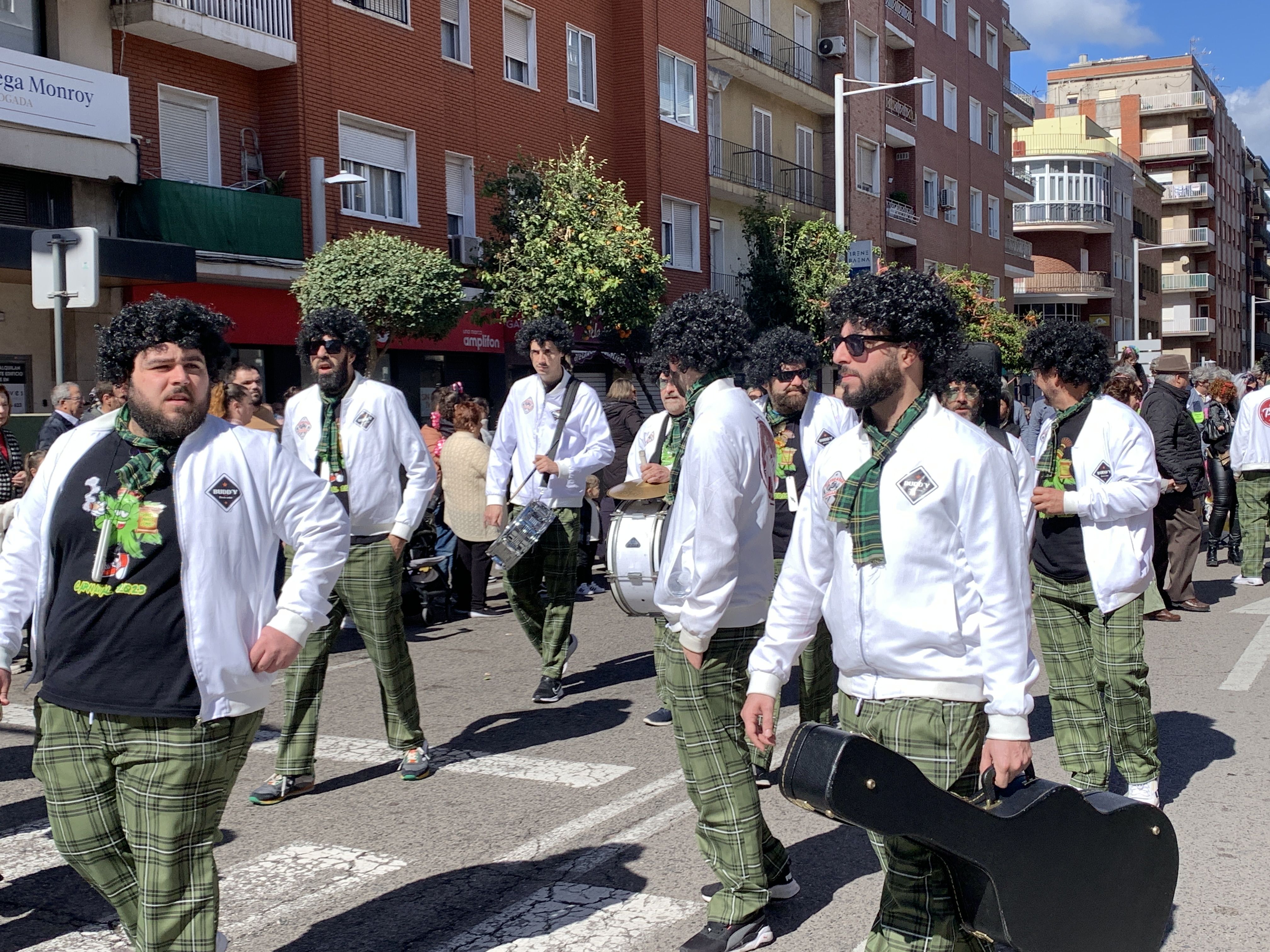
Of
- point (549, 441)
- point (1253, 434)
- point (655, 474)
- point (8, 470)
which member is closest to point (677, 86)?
Result: point (1253, 434)

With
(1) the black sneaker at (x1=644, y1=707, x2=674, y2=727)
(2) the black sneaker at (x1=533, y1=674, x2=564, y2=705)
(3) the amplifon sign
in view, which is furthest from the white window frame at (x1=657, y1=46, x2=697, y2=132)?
(1) the black sneaker at (x1=644, y1=707, x2=674, y2=727)

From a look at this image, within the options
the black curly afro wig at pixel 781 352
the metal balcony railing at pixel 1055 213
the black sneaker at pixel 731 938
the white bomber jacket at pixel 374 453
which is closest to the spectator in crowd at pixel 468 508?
the black curly afro wig at pixel 781 352

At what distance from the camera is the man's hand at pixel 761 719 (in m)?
3.46

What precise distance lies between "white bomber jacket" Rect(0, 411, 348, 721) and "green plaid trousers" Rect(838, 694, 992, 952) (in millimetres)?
1540

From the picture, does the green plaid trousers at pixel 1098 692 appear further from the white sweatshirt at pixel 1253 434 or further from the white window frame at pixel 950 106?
the white window frame at pixel 950 106

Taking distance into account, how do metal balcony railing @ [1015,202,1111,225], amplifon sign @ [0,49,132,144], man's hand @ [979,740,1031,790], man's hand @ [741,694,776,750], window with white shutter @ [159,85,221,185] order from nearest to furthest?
man's hand @ [979,740,1031,790]
man's hand @ [741,694,776,750]
amplifon sign @ [0,49,132,144]
window with white shutter @ [159,85,221,185]
metal balcony railing @ [1015,202,1111,225]

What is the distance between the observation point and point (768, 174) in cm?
3266

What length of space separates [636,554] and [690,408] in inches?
33.6

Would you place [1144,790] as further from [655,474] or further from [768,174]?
[768,174]

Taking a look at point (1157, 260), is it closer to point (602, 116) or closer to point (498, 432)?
point (602, 116)

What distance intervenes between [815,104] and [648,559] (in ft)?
104

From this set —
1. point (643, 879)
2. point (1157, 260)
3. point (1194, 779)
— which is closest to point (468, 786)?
point (643, 879)

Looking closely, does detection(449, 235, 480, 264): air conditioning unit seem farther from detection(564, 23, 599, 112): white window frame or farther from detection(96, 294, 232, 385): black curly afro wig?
detection(96, 294, 232, 385): black curly afro wig

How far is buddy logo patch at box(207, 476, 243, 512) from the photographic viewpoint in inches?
131
